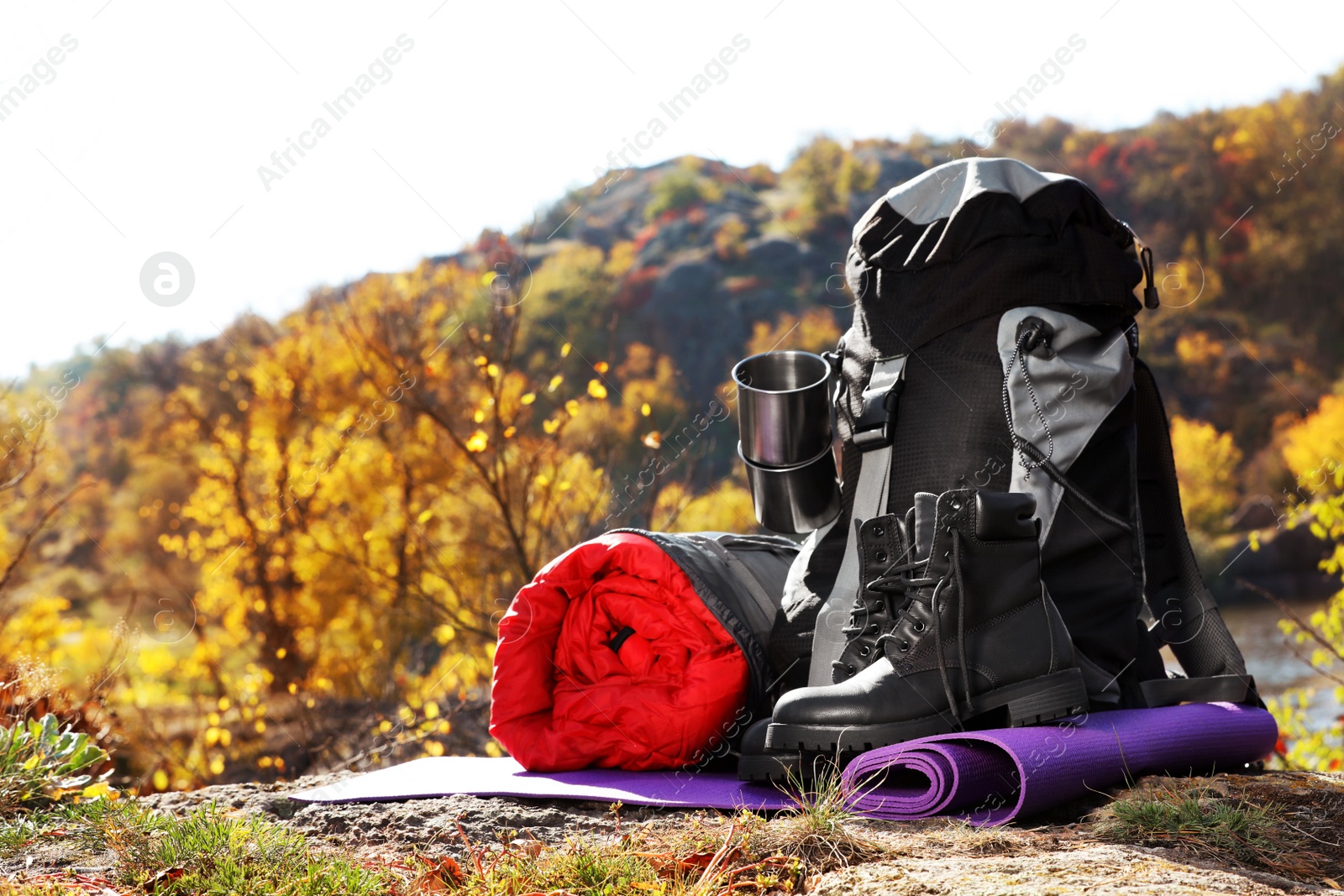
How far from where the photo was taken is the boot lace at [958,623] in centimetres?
231

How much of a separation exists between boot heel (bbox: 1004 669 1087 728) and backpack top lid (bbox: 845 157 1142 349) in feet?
3.22

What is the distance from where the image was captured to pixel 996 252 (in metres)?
2.74

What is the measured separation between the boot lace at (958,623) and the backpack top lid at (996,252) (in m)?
0.75

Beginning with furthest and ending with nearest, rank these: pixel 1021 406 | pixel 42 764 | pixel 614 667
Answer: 1. pixel 614 667
2. pixel 1021 406
3. pixel 42 764

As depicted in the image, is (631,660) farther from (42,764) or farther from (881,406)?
(42,764)

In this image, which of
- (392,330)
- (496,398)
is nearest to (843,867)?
(496,398)

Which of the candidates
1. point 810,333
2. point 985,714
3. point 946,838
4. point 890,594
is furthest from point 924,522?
point 810,333

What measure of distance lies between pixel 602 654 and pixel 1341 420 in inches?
1446

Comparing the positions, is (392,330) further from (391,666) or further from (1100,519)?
(1100,519)

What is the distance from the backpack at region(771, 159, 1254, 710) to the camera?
8.66 feet

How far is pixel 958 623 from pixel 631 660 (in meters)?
0.93

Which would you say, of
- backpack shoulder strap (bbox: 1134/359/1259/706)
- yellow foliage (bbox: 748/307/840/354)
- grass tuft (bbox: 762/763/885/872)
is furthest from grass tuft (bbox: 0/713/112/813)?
yellow foliage (bbox: 748/307/840/354)

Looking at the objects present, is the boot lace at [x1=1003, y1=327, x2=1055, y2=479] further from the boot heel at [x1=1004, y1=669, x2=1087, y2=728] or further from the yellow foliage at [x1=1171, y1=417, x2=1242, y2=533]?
the yellow foliage at [x1=1171, y1=417, x2=1242, y2=533]

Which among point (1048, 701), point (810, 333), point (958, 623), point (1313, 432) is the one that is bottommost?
point (1048, 701)
